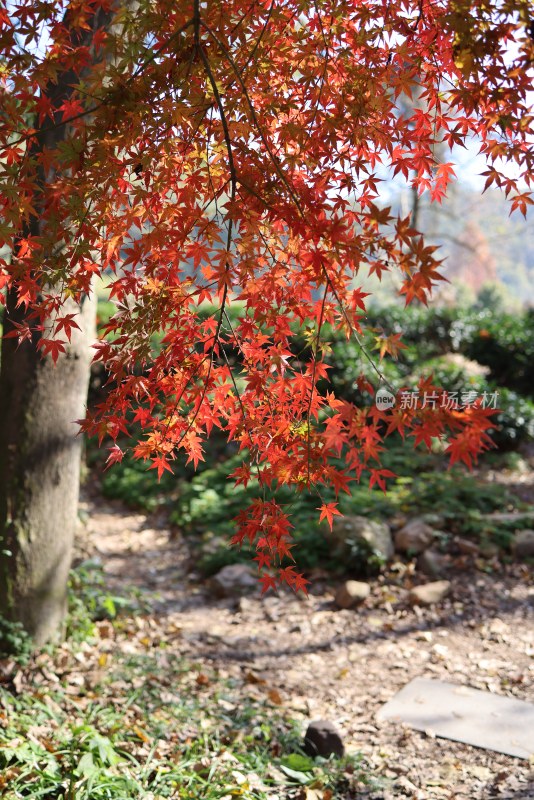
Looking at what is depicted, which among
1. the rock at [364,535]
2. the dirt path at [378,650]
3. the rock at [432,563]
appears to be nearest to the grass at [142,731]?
the dirt path at [378,650]

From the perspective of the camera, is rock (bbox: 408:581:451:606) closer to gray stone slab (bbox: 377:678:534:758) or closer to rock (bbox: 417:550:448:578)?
rock (bbox: 417:550:448:578)

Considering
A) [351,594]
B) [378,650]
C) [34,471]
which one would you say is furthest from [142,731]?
[351,594]

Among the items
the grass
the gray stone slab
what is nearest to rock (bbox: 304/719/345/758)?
the grass

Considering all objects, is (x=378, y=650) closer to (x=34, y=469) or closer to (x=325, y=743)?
(x=325, y=743)

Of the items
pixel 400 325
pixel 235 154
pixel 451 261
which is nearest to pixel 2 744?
pixel 235 154

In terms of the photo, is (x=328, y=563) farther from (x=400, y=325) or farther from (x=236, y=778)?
(x=400, y=325)

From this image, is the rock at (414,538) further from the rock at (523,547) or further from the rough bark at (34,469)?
the rough bark at (34,469)

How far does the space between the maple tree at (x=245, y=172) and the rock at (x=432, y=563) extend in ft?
9.85

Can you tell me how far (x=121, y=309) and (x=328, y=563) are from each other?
351 cm

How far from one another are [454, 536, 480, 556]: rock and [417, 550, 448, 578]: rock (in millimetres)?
175

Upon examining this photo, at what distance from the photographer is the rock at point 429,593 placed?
4766 millimetres

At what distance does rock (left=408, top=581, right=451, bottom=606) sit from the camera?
477 centimetres

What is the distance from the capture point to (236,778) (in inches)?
110

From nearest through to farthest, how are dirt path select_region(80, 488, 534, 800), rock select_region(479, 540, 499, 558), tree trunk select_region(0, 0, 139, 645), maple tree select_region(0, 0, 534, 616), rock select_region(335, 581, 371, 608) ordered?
maple tree select_region(0, 0, 534, 616)
dirt path select_region(80, 488, 534, 800)
tree trunk select_region(0, 0, 139, 645)
rock select_region(335, 581, 371, 608)
rock select_region(479, 540, 499, 558)
